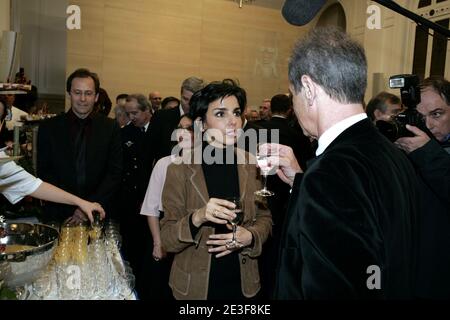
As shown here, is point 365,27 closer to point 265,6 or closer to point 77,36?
point 265,6

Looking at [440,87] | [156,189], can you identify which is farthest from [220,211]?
[440,87]

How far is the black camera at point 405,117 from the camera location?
1.61 m

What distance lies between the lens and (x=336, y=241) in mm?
882

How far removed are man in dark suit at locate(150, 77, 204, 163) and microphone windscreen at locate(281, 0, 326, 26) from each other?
2.19 meters

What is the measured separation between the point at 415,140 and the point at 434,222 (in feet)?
1.09

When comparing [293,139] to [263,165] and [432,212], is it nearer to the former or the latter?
[263,165]

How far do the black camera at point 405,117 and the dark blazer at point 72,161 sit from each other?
2.05 metres

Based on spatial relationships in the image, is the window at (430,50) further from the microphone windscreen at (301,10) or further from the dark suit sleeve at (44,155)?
the dark suit sleeve at (44,155)

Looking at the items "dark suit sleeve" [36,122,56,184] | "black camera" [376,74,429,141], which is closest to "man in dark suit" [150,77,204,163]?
"dark suit sleeve" [36,122,56,184]

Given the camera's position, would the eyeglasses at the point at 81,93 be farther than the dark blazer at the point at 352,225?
Yes

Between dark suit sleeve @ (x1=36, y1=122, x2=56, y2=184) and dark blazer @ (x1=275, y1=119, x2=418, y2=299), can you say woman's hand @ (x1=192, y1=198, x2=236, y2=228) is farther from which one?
dark suit sleeve @ (x1=36, y1=122, x2=56, y2=184)

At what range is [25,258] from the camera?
1.21 metres

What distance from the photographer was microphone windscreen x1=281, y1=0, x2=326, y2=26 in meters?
1.62

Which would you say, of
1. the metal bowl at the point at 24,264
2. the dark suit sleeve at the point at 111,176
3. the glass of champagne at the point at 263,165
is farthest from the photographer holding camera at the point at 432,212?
the dark suit sleeve at the point at 111,176
